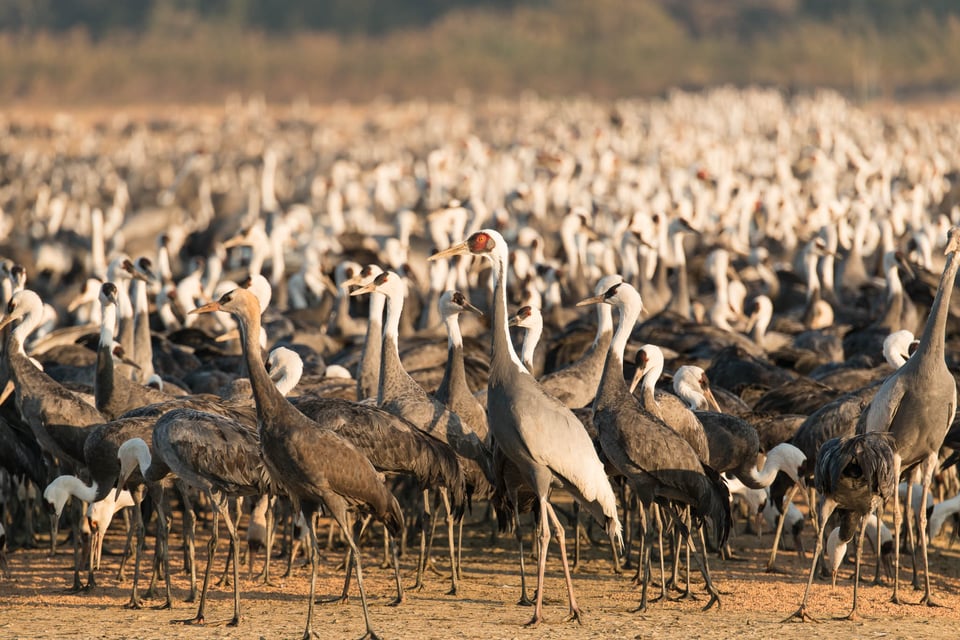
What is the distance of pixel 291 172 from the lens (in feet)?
165

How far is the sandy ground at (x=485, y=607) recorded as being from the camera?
918 centimetres

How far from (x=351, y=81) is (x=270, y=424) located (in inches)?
3736

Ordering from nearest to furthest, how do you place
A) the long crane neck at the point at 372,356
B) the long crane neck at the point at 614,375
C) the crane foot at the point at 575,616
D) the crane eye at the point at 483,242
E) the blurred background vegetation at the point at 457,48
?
the crane foot at the point at 575,616
the crane eye at the point at 483,242
the long crane neck at the point at 614,375
the long crane neck at the point at 372,356
the blurred background vegetation at the point at 457,48

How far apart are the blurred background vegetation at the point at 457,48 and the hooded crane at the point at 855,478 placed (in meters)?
77.9

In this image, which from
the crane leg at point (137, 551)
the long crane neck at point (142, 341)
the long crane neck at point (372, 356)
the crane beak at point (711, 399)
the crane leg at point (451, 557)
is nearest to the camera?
the crane leg at point (137, 551)

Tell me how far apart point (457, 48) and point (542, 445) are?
4040 inches

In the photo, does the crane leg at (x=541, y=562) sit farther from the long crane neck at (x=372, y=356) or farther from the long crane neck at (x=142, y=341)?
the long crane neck at (x=142, y=341)

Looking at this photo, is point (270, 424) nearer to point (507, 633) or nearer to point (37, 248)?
point (507, 633)

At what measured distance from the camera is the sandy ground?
361 inches

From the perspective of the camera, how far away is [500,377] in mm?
9508

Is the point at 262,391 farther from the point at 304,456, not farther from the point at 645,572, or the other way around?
the point at 645,572

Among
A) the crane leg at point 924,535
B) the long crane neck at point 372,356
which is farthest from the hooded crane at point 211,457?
the crane leg at point 924,535

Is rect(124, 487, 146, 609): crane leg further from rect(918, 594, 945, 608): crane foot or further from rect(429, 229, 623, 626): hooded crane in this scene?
rect(918, 594, 945, 608): crane foot

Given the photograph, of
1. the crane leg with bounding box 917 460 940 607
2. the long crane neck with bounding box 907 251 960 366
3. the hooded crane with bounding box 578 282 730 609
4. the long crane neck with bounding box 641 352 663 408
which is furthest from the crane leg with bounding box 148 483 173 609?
the long crane neck with bounding box 907 251 960 366
